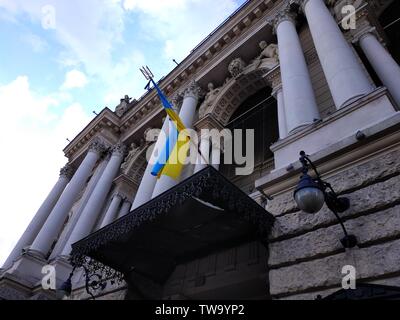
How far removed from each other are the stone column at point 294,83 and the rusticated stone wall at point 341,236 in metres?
2.17

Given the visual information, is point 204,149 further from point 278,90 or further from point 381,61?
point 381,61

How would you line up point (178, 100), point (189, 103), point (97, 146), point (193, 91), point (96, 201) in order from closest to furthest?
point (189, 103)
point (193, 91)
point (178, 100)
point (96, 201)
point (97, 146)

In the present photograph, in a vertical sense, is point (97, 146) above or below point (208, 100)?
above

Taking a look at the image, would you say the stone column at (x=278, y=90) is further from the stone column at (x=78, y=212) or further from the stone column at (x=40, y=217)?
the stone column at (x=40, y=217)

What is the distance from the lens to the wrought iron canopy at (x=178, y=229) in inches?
206

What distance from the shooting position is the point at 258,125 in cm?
1391

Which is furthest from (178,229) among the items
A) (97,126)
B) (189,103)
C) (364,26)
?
(97,126)

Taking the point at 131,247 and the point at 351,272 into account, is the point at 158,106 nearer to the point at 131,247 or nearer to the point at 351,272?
the point at 131,247

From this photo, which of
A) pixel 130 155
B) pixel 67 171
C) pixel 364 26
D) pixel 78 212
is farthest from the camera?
pixel 67 171

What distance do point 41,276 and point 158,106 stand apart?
10.4m

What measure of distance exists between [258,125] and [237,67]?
9.22ft

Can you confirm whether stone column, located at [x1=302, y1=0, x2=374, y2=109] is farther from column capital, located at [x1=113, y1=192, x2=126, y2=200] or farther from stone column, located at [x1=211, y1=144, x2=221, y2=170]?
column capital, located at [x1=113, y1=192, x2=126, y2=200]

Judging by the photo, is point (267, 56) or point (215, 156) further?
point (267, 56)

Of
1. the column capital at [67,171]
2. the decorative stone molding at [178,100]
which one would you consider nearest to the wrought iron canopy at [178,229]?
the decorative stone molding at [178,100]
